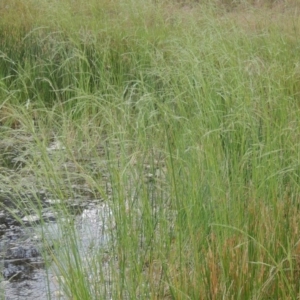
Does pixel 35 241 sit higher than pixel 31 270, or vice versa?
pixel 35 241

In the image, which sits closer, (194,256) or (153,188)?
(194,256)

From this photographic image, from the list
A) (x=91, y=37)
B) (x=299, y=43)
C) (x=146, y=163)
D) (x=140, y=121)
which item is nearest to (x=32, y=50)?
(x=91, y=37)

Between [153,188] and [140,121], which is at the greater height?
[140,121]

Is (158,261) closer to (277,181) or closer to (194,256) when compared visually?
(194,256)

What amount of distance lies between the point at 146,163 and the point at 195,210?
0.82 meters

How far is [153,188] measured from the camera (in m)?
2.80

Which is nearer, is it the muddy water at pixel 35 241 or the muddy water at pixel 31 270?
the muddy water at pixel 35 241

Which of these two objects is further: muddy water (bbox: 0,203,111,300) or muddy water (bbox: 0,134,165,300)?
muddy water (bbox: 0,203,111,300)

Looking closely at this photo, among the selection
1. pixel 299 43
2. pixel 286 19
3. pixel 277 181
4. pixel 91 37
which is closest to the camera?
pixel 277 181

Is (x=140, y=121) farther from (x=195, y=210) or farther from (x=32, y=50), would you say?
(x=32, y=50)

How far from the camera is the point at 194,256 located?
2379mm

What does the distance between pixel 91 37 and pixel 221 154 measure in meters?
3.37

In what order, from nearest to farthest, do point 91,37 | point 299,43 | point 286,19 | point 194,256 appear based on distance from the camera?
point 194,256, point 299,43, point 91,37, point 286,19

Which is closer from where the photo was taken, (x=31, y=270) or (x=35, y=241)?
(x=35, y=241)
